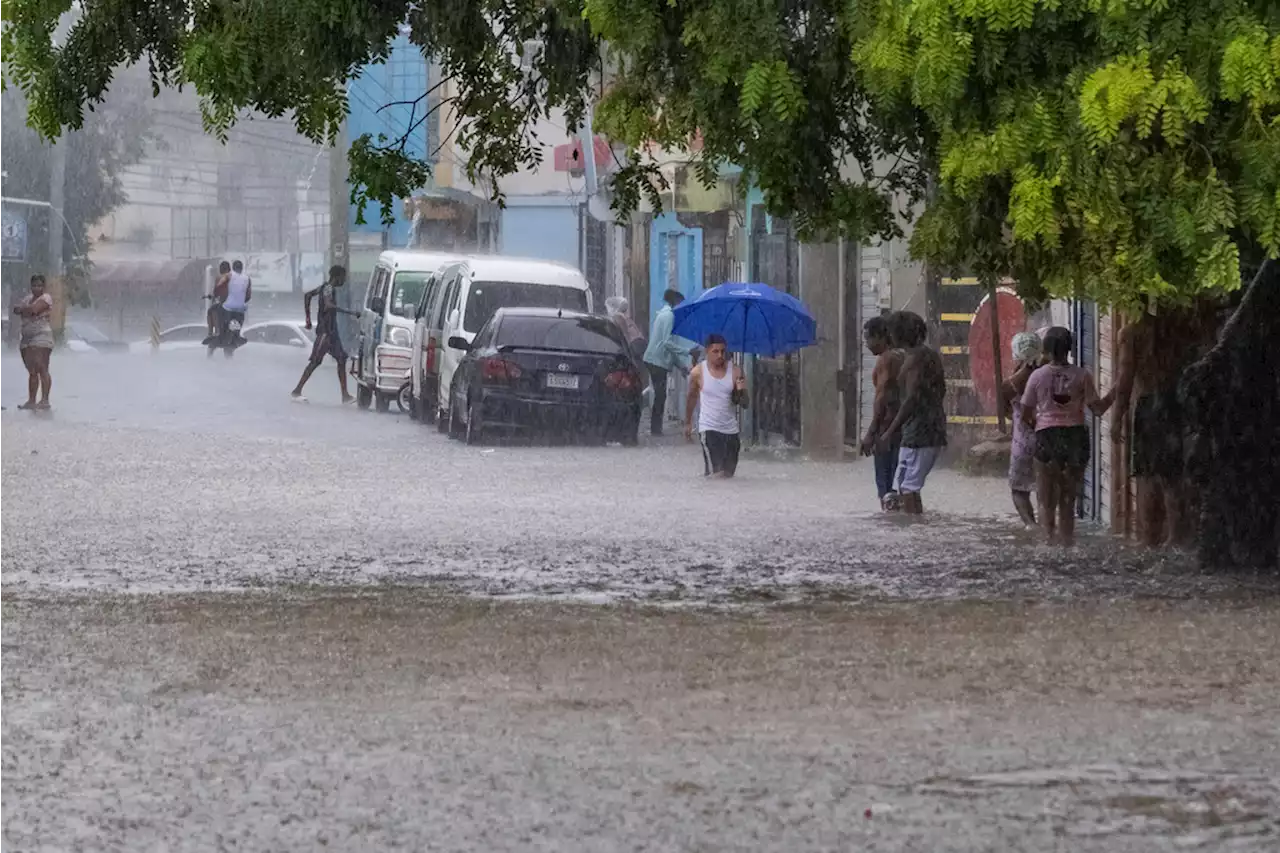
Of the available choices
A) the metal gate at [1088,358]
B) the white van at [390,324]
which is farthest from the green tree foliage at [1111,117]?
the white van at [390,324]

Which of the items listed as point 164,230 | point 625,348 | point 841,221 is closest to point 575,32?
point 841,221

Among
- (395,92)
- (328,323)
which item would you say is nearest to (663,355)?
(328,323)

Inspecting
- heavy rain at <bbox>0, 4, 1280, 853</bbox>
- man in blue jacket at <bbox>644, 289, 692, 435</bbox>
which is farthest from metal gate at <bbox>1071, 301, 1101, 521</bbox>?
man in blue jacket at <bbox>644, 289, 692, 435</bbox>

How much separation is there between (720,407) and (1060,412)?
6.47 m

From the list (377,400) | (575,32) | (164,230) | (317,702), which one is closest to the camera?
(317,702)

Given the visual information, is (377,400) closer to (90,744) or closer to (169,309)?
(90,744)

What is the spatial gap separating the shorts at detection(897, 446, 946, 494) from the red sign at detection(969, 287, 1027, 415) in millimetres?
3791

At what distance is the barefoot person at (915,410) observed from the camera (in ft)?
54.8

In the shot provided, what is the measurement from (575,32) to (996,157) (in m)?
3.21

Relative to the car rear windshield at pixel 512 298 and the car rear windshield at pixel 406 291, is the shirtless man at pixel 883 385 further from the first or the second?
the car rear windshield at pixel 406 291

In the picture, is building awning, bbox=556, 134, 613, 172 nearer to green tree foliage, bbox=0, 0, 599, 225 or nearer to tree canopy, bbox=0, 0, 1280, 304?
green tree foliage, bbox=0, 0, 599, 225

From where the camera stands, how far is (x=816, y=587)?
13.1 metres

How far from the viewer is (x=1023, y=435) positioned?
1612 cm

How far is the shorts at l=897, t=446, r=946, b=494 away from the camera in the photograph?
685 inches
